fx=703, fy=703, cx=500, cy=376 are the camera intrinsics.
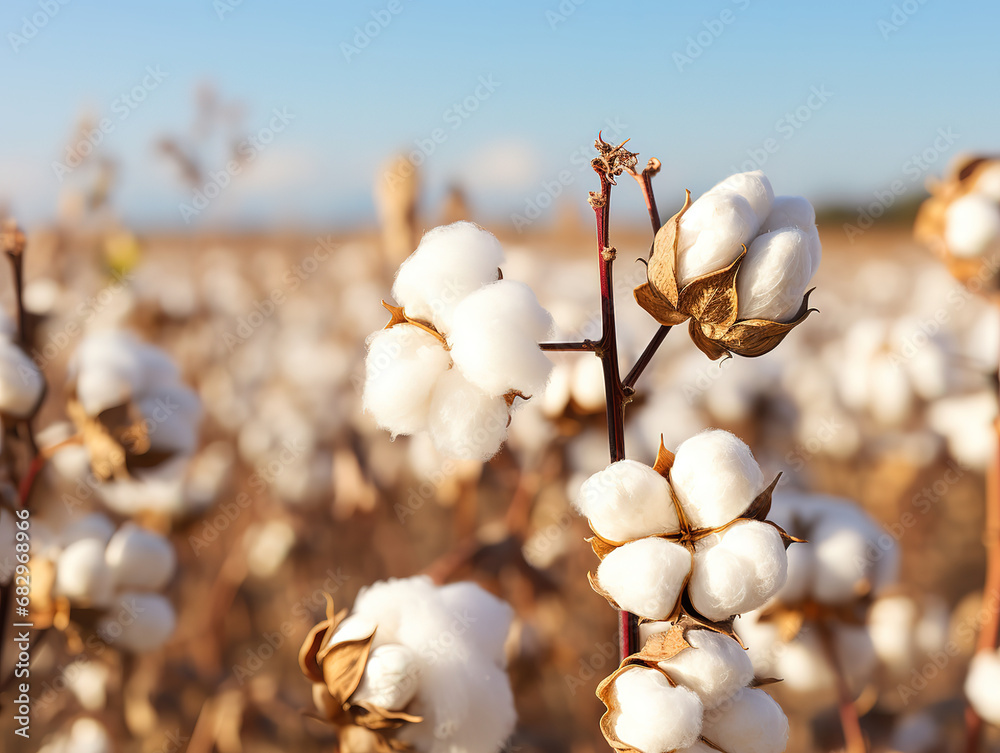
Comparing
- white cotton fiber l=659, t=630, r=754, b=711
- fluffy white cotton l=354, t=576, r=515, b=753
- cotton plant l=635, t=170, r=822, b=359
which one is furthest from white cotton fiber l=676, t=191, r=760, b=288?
fluffy white cotton l=354, t=576, r=515, b=753

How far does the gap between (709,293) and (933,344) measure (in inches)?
52.0

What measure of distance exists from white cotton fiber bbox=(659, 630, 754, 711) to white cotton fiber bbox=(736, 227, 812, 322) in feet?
0.80

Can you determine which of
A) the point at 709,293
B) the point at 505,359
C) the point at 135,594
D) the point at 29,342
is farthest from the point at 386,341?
the point at 135,594

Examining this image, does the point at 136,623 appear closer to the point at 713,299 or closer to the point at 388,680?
the point at 388,680

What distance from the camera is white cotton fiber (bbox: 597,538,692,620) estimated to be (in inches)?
18.5

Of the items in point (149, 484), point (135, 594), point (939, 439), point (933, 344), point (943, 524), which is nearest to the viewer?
point (135, 594)

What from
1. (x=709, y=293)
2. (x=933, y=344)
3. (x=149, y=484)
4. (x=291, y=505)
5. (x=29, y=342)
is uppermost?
(x=709, y=293)

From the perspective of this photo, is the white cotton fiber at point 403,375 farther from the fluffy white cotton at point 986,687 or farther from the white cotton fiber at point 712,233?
the fluffy white cotton at point 986,687

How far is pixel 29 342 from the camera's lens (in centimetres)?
100

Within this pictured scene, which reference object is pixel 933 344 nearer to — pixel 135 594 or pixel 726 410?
pixel 726 410

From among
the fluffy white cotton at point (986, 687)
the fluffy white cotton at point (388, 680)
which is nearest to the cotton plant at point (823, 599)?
the fluffy white cotton at point (986, 687)

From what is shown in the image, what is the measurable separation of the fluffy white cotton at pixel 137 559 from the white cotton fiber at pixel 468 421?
2.63ft

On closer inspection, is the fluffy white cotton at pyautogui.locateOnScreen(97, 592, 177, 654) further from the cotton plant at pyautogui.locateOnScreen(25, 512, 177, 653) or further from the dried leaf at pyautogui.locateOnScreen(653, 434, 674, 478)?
the dried leaf at pyautogui.locateOnScreen(653, 434, 674, 478)

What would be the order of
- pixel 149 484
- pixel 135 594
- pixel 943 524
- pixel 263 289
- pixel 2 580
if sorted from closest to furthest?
pixel 2 580
pixel 135 594
pixel 149 484
pixel 943 524
pixel 263 289
